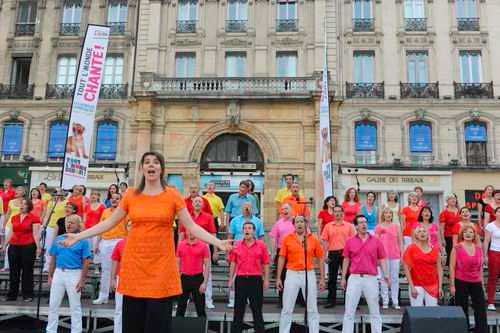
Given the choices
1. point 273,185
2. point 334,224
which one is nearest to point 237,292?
point 334,224

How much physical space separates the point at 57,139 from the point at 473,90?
20.7m

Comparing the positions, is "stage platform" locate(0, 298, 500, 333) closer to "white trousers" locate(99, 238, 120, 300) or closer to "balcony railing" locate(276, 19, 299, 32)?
"white trousers" locate(99, 238, 120, 300)

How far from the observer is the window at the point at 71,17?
917 inches

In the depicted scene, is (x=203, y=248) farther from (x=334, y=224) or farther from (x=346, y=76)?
(x=346, y=76)

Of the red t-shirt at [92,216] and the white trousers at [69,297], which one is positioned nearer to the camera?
the white trousers at [69,297]

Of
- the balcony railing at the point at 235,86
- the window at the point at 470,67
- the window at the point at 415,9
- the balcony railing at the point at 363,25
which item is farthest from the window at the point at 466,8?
the balcony railing at the point at 235,86

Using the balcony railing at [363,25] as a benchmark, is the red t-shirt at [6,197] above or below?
below

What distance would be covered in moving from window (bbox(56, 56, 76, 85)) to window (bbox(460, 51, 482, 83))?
19621 millimetres

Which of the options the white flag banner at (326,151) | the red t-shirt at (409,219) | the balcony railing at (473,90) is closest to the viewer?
the red t-shirt at (409,219)

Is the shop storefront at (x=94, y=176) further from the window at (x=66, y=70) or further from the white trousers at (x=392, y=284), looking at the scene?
the white trousers at (x=392, y=284)

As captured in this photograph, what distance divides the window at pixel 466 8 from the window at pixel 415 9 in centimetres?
169

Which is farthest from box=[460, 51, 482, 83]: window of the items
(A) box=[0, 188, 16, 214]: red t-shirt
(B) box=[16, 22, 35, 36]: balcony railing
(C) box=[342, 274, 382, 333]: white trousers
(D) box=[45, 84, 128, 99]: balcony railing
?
(B) box=[16, 22, 35, 36]: balcony railing

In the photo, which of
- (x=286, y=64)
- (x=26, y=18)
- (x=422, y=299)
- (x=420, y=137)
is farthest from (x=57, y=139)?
(x=422, y=299)

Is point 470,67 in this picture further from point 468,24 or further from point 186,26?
point 186,26
